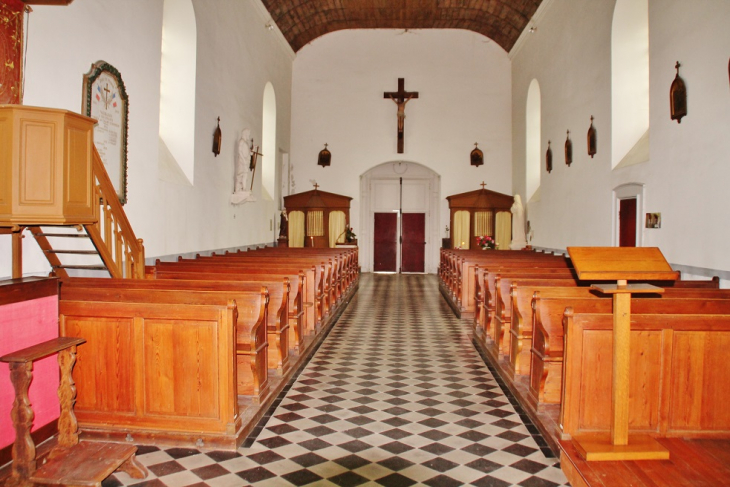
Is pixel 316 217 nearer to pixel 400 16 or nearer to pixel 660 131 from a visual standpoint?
pixel 400 16

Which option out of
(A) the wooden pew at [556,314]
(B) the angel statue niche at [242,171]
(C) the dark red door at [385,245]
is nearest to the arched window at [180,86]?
(B) the angel statue niche at [242,171]

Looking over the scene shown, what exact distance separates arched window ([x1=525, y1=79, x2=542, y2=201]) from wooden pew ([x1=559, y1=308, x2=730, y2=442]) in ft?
37.2

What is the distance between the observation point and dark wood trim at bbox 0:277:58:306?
316 cm

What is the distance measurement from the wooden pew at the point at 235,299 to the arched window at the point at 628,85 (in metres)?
6.56

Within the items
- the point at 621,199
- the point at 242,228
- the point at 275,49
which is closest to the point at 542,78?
the point at 621,199

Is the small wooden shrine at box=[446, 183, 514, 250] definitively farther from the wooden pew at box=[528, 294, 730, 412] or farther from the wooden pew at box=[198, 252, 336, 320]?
the wooden pew at box=[528, 294, 730, 412]

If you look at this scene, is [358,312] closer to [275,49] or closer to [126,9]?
[126,9]

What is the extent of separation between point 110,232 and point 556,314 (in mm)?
3860

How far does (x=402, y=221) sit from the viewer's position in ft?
58.4

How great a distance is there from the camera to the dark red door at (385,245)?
17.7 metres

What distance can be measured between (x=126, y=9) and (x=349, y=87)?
1085cm

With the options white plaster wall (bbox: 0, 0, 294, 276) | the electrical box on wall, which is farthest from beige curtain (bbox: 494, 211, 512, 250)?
the electrical box on wall

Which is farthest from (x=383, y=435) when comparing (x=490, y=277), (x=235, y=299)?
(x=490, y=277)

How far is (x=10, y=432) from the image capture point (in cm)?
327
